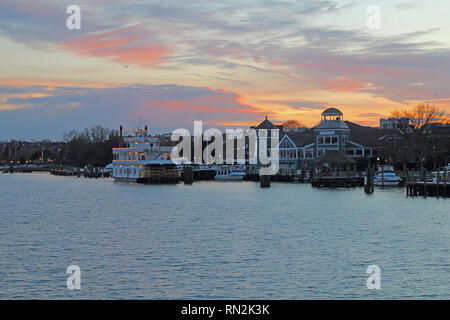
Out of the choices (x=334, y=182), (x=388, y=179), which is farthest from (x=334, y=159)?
(x=388, y=179)

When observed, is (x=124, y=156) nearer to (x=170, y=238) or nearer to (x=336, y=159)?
(x=336, y=159)

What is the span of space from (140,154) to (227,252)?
9379cm

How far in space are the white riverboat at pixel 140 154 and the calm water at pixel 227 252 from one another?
6305 centimetres

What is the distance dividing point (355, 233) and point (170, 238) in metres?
11.9

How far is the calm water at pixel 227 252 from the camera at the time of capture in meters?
27.1

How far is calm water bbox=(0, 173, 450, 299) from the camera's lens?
89.0ft

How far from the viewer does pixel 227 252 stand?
35812 mm

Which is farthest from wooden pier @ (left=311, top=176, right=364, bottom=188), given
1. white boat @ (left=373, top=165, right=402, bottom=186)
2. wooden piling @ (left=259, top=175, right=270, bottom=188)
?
wooden piling @ (left=259, top=175, right=270, bottom=188)

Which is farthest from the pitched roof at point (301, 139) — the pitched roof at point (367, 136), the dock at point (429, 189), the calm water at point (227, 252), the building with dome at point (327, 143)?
the calm water at point (227, 252)

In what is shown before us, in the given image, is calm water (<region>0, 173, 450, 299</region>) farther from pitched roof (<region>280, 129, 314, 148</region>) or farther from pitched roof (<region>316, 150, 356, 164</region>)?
pitched roof (<region>280, 129, 314, 148</region>)

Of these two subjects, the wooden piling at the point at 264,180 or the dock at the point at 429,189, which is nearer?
the dock at the point at 429,189

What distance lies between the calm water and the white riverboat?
207ft

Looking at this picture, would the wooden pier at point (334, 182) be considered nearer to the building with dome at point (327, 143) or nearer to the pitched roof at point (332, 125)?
the building with dome at point (327, 143)

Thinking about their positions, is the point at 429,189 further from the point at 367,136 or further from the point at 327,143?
the point at 367,136
